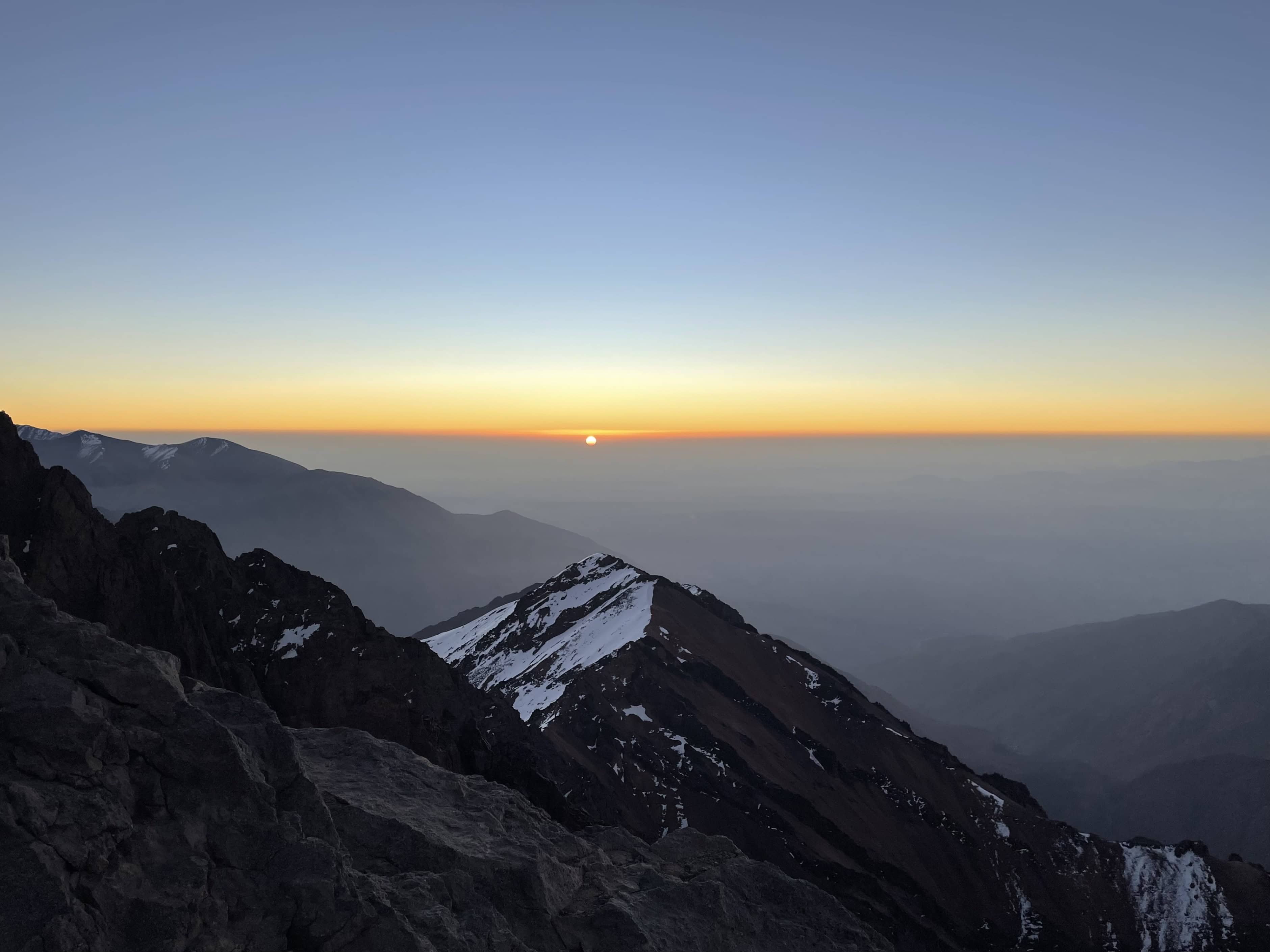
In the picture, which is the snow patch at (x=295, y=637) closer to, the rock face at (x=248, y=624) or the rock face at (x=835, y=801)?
the rock face at (x=248, y=624)

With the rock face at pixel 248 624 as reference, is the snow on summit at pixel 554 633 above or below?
below

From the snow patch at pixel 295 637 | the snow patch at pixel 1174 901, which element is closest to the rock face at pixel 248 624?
the snow patch at pixel 295 637

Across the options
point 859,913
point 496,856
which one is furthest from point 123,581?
point 859,913

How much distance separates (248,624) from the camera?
63.6 metres

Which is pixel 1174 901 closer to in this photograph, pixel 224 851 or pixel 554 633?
pixel 554 633

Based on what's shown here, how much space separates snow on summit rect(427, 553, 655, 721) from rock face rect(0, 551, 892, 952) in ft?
276

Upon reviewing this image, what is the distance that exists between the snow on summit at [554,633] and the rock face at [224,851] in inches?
3306

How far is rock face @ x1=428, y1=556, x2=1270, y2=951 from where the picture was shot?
96062mm

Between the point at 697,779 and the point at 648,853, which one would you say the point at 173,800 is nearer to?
the point at 648,853

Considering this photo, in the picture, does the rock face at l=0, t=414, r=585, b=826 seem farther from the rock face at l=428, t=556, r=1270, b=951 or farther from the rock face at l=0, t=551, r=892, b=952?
the rock face at l=0, t=551, r=892, b=952

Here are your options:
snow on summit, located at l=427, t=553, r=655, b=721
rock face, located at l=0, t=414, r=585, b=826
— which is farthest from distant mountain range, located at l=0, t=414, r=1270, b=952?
snow on summit, located at l=427, t=553, r=655, b=721

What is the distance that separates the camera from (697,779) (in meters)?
100

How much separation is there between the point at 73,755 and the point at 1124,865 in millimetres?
148414

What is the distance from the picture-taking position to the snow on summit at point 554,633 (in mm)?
126438
